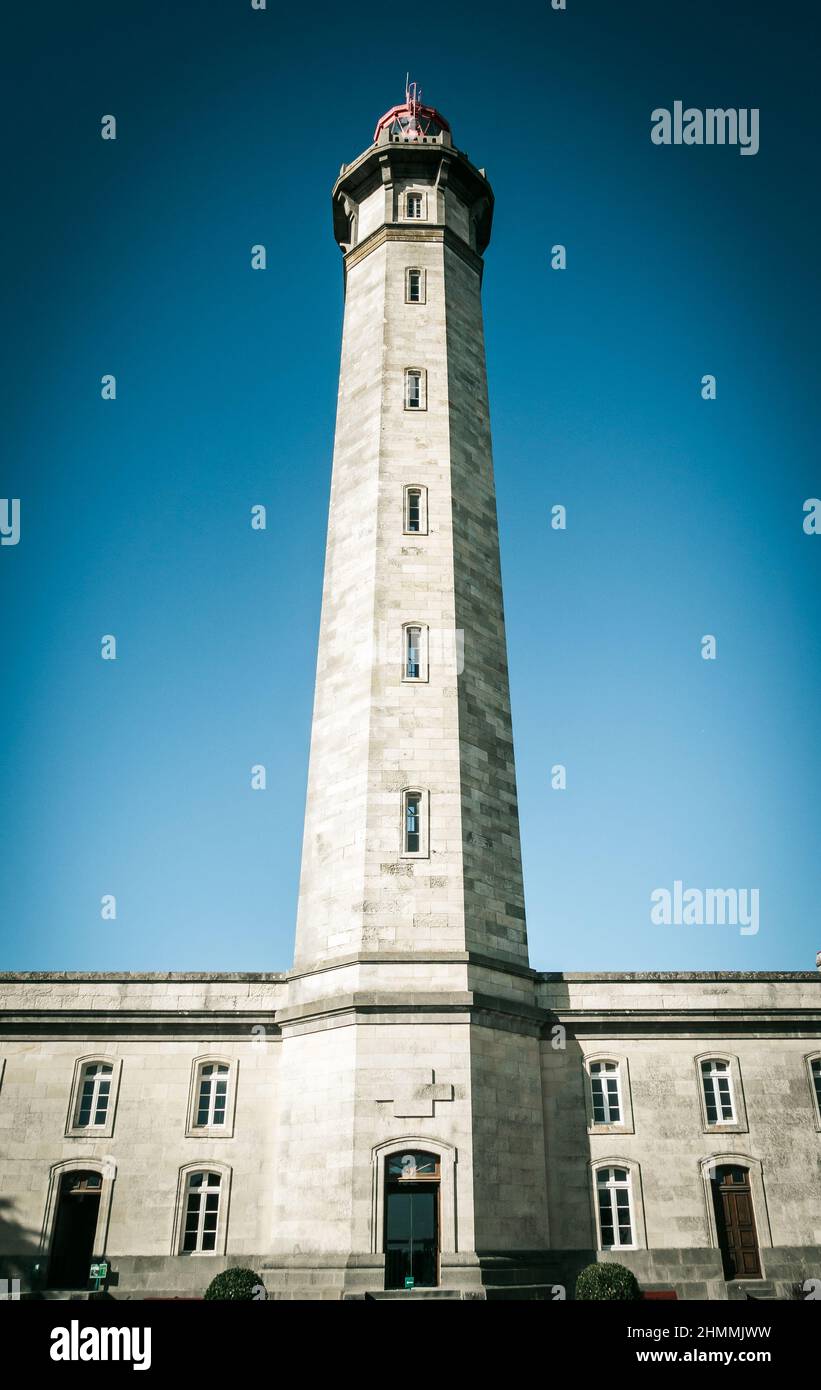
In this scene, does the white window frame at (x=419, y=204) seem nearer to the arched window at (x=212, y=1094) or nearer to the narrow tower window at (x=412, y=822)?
the narrow tower window at (x=412, y=822)

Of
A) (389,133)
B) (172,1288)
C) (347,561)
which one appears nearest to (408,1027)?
(172,1288)

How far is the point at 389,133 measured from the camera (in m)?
37.5

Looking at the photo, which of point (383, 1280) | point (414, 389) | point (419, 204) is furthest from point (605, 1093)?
point (419, 204)

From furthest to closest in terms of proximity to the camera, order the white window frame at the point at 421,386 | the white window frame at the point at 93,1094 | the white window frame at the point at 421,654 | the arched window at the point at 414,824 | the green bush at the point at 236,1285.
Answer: the white window frame at the point at 421,386
the white window frame at the point at 421,654
the white window frame at the point at 93,1094
the arched window at the point at 414,824
the green bush at the point at 236,1285

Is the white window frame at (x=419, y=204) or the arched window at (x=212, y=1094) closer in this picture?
the arched window at (x=212, y=1094)

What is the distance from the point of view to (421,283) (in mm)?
33875

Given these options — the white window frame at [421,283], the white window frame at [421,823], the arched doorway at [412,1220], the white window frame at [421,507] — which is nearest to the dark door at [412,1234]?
the arched doorway at [412,1220]

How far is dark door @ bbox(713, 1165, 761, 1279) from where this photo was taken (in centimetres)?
2466

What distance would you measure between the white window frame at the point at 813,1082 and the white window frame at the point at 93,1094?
61.3ft

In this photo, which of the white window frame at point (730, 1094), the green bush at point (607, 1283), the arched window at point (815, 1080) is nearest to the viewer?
the green bush at point (607, 1283)

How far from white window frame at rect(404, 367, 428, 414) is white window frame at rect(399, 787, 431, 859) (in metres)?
12.9

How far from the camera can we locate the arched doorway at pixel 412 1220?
21.0m
